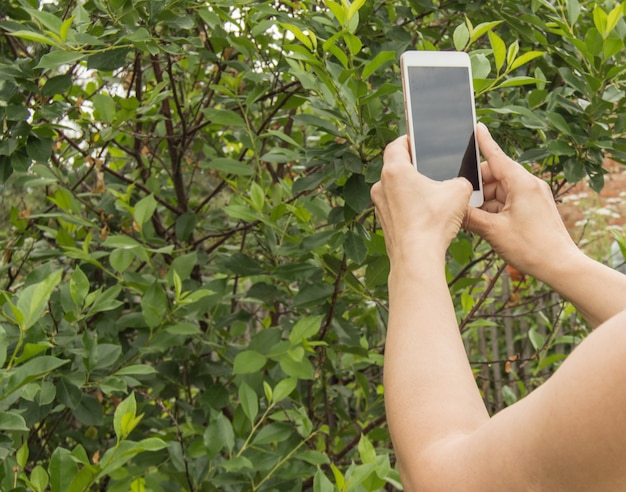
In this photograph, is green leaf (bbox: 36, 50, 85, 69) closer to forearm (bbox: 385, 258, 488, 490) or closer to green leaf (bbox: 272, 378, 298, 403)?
green leaf (bbox: 272, 378, 298, 403)

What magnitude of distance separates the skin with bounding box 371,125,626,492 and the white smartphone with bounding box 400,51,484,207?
0.04 m

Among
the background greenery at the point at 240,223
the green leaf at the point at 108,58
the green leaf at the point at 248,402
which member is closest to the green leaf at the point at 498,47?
the background greenery at the point at 240,223

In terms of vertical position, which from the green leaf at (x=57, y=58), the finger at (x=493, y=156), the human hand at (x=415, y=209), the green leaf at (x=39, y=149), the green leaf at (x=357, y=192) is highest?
the green leaf at (x=57, y=58)

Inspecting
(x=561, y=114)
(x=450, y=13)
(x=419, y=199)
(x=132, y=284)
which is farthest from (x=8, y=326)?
(x=450, y=13)

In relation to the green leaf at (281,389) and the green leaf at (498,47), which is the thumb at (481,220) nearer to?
the green leaf at (498,47)

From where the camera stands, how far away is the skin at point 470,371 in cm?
78

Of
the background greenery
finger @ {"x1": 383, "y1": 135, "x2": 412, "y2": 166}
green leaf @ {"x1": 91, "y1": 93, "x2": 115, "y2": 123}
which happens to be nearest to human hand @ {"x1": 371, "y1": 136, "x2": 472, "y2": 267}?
finger @ {"x1": 383, "y1": 135, "x2": 412, "y2": 166}

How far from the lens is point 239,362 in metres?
1.91

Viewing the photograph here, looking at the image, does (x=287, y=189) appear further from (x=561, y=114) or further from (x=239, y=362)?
(x=561, y=114)

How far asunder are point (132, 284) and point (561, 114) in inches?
45.5

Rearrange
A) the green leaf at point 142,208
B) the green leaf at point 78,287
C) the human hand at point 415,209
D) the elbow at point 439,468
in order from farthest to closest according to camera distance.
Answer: the green leaf at point 142,208, the green leaf at point 78,287, the human hand at point 415,209, the elbow at point 439,468

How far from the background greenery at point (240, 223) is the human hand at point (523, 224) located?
29cm

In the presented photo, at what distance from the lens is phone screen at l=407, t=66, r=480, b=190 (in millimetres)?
1351

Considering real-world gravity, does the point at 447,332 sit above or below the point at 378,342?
above
